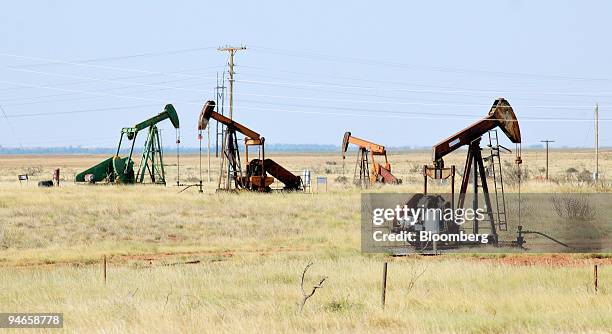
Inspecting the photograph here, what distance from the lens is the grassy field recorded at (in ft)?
36.0

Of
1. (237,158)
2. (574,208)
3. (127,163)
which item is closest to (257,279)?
(574,208)

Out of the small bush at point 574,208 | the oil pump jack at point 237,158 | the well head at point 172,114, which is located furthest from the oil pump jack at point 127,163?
the small bush at point 574,208

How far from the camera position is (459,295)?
1318 cm

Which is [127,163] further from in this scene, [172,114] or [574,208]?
[574,208]

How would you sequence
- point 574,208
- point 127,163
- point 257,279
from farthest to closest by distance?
point 127,163, point 574,208, point 257,279

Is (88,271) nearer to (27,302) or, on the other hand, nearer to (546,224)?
(27,302)

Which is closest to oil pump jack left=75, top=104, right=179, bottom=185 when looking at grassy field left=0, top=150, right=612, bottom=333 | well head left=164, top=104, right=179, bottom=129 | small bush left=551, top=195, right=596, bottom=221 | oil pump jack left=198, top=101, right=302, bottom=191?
well head left=164, top=104, right=179, bottom=129

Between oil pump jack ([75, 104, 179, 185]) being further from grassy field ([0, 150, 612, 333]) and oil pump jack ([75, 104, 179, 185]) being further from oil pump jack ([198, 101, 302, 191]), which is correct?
grassy field ([0, 150, 612, 333])

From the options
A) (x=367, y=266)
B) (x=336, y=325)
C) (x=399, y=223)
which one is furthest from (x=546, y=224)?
(x=336, y=325)

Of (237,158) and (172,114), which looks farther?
(172,114)

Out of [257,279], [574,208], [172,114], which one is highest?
[172,114]

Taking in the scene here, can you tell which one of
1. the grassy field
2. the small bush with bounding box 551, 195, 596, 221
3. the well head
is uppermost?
the well head

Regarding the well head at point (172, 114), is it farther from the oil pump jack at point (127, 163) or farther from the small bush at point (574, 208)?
the small bush at point (574, 208)

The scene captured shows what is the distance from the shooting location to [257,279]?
603 inches
